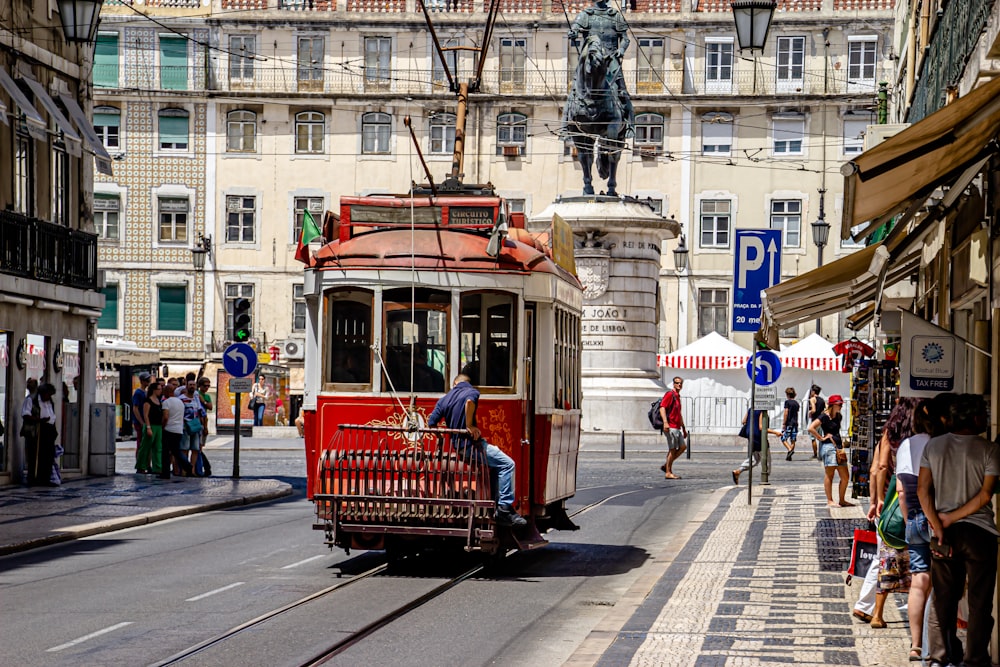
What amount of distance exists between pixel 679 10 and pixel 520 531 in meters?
52.6

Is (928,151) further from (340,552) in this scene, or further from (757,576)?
(340,552)

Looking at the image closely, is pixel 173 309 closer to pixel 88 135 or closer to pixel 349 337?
pixel 88 135

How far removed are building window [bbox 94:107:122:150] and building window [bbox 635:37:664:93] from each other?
19354mm

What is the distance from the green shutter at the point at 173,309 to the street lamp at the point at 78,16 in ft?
139

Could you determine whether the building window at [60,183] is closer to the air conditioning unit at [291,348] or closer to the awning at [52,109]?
the awning at [52,109]

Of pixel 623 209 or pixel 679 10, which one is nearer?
pixel 623 209

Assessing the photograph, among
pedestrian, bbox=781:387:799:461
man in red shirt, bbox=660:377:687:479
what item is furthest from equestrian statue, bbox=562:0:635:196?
man in red shirt, bbox=660:377:687:479

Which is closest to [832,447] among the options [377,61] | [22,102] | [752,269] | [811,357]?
[752,269]

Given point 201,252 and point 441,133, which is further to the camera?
point 441,133

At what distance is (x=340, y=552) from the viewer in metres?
17.7

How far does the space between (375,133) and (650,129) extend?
1016cm

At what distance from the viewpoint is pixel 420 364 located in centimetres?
1569

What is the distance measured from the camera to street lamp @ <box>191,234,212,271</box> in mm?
66375

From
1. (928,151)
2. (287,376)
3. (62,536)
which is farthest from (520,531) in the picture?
(287,376)
